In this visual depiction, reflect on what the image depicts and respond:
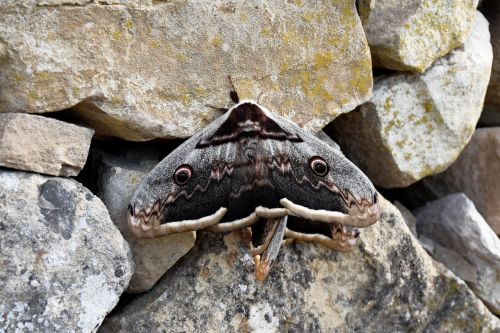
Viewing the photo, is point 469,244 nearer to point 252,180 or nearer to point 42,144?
point 252,180

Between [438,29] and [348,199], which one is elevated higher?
[438,29]

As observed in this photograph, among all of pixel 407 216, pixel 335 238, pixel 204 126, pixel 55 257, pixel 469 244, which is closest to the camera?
pixel 55 257

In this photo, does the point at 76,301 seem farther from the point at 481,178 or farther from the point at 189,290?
the point at 481,178

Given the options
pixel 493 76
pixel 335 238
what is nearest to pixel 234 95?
pixel 335 238

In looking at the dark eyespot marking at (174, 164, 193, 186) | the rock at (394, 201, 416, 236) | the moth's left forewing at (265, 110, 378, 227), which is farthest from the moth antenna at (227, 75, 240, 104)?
the rock at (394, 201, 416, 236)

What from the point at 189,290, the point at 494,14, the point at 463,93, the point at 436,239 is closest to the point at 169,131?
the point at 189,290

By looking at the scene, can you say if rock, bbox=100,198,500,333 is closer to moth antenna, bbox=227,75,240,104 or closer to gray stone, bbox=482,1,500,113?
moth antenna, bbox=227,75,240,104

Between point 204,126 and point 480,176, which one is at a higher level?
point 204,126
